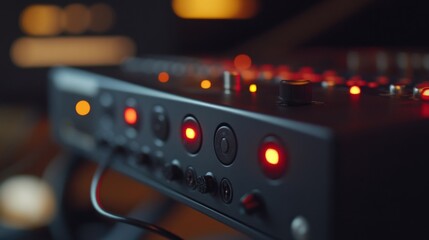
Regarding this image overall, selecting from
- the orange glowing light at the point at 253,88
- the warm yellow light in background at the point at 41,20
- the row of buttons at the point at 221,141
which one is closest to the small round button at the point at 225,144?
the row of buttons at the point at 221,141

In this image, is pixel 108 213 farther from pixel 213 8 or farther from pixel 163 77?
pixel 213 8

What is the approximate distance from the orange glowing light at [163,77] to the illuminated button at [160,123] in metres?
0.11

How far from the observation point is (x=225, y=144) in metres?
0.52

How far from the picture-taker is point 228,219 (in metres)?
0.54

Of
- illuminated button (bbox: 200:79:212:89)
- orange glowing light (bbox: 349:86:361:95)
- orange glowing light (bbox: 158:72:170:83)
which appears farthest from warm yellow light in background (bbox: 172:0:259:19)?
orange glowing light (bbox: 349:86:361:95)

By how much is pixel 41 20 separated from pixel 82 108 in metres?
0.94

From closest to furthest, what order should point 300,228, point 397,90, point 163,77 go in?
point 300,228
point 397,90
point 163,77

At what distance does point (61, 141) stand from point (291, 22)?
78 cm

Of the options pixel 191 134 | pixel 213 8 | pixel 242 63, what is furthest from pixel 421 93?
pixel 213 8

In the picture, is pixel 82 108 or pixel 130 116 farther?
pixel 82 108

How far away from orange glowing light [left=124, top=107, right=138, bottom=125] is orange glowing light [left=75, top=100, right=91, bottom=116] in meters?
0.14

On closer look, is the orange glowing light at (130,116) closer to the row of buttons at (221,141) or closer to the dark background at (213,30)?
the row of buttons at (221,141)

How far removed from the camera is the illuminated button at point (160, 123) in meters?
0.63

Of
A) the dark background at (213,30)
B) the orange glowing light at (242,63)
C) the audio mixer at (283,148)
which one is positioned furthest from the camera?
the dark background at (213,30)
